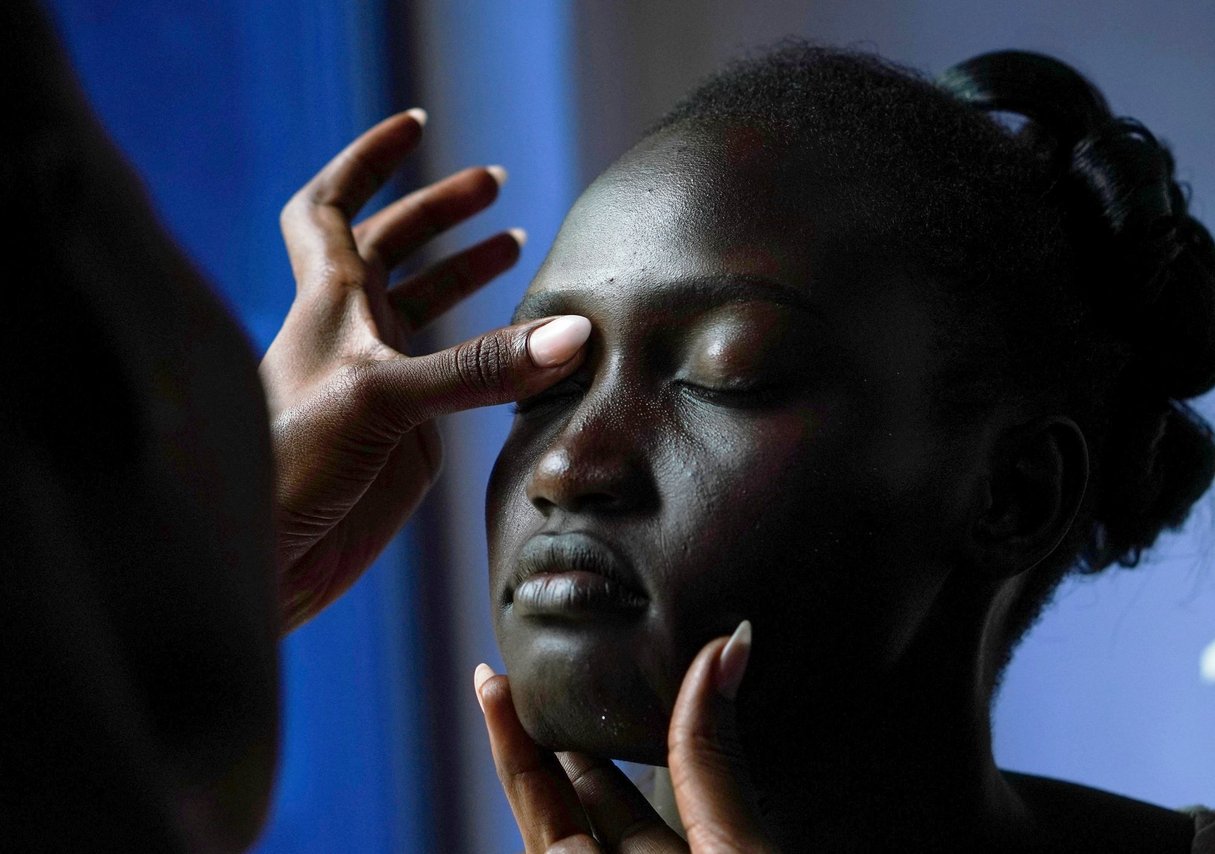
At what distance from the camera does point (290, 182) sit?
1712 mm

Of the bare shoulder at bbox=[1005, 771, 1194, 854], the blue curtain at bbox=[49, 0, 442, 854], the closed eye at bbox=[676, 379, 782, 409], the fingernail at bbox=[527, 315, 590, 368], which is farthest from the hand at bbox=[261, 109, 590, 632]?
the bare shoulder at bbox=[1005, 771, 1194, 854]

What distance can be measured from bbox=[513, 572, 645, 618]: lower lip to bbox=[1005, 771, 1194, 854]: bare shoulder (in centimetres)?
51

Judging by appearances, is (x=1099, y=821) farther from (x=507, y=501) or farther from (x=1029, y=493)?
(x=507, y=501)

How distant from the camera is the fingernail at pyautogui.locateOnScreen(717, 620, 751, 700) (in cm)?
87

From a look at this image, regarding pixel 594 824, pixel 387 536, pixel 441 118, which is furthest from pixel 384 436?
pixel 441 118

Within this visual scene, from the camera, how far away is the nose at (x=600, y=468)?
924mm

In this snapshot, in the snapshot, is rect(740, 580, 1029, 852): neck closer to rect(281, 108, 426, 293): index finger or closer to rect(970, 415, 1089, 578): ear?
rect(970, 415, 1089, 578): ear

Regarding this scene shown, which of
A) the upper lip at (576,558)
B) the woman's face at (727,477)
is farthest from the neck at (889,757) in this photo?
the upper lip at (576,558)

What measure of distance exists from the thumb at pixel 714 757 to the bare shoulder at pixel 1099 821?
1.47ft

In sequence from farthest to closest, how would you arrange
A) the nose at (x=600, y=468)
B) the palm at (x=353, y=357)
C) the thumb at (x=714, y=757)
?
the palm at (x=353, y=357), the nose at (x=600, y=468), the thumb at (x=714, y=757)

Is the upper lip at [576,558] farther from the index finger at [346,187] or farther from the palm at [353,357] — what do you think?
the index finger at [346,187]

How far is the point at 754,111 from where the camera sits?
42.7 inches

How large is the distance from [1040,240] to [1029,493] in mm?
213

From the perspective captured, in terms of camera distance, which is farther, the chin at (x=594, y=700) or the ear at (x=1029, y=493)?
the ear at (x=1029, y=493)
